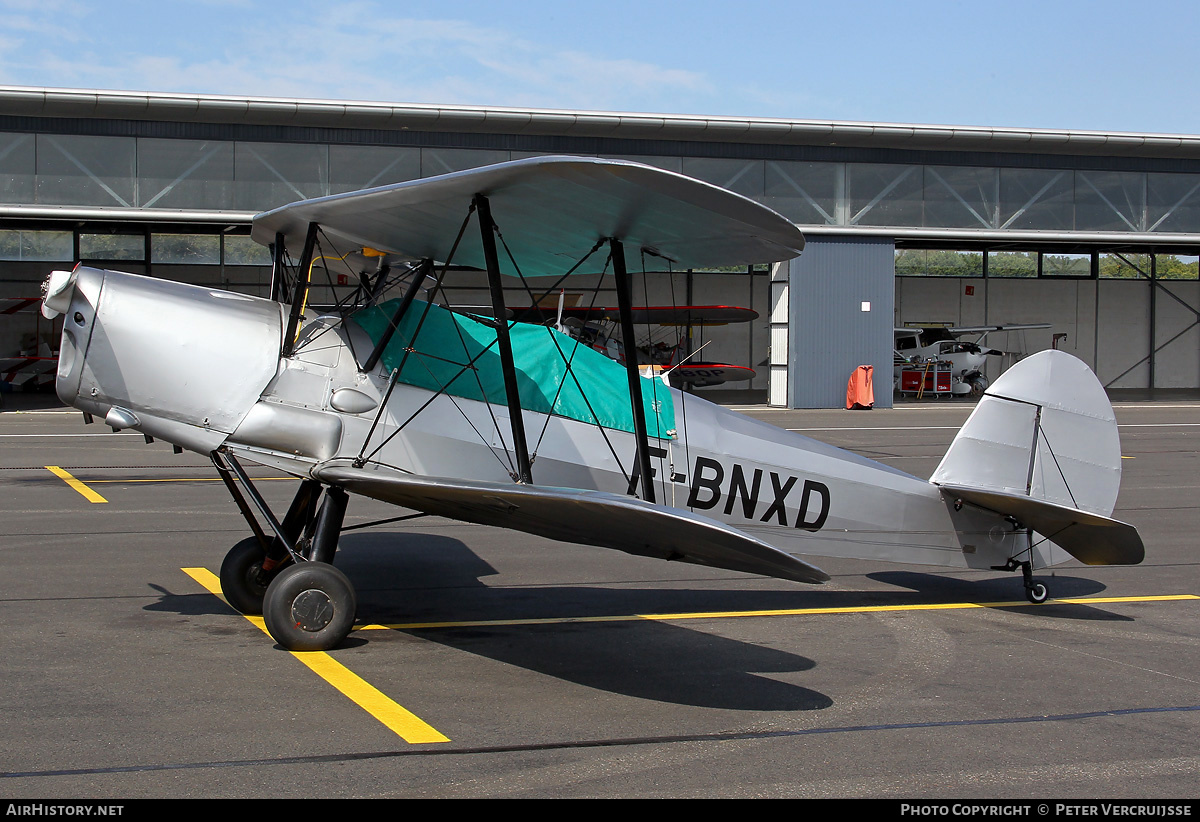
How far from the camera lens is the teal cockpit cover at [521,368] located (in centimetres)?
611

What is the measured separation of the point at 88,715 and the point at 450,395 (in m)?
2.58

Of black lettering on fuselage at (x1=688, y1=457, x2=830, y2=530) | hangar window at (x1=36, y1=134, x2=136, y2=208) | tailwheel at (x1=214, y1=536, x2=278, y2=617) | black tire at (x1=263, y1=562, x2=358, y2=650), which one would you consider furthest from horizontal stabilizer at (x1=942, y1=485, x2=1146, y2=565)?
hangar window at (x1=36, y1=134, x2=136, y2=208)

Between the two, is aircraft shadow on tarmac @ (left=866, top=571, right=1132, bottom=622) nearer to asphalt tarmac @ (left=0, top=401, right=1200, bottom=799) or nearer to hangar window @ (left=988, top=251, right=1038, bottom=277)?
asphalt tarmac @ (left=0, top=401, right=1200, bottom=799)

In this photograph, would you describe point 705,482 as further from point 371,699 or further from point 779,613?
point 371,699

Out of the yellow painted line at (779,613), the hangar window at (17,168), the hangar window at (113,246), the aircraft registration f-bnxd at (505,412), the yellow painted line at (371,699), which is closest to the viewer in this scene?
the yellow painted line at (371,699)

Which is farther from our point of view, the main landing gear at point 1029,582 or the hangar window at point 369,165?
the hangar window at point 369,165

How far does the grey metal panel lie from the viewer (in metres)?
29.2

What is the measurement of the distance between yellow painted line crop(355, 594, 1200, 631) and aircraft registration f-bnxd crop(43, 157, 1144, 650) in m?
0.42

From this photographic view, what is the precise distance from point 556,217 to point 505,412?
4.23 feet

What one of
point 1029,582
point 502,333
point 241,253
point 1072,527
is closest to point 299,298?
point 502,333

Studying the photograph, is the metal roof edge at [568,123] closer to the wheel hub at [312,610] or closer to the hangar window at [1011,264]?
the hangar window at [1011,264]

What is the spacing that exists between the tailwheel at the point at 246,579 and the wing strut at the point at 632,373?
2.46m

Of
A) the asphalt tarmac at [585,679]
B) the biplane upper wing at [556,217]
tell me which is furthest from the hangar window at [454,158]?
the biplane upper wing at [556,217]

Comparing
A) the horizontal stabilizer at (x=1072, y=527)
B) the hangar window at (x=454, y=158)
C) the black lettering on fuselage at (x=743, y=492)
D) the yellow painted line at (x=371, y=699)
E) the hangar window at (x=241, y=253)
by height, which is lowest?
the yellow painted line at (x=371, y=699)
